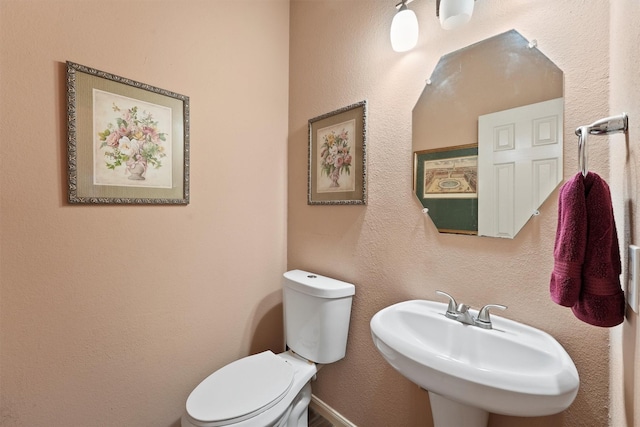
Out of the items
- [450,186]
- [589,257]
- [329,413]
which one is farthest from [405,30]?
[329,413]

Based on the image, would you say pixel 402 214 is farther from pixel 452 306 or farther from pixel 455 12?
pixel 455 12

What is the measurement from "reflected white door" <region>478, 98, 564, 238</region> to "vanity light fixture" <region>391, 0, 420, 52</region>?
435 millimetres

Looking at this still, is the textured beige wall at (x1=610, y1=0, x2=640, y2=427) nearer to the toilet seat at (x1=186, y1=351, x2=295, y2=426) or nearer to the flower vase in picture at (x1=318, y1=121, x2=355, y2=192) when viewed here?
the flower vase in picture at (x1=318, y1=121, x2=355, y2=192)

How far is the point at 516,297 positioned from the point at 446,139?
62 centimetres

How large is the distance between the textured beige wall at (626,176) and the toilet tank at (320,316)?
2.93 feet

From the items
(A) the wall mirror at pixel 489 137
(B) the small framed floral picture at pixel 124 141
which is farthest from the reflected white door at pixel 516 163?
(B) the small framed floral picture at pixel 124 141

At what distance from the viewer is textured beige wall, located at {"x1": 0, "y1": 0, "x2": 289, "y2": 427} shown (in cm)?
96

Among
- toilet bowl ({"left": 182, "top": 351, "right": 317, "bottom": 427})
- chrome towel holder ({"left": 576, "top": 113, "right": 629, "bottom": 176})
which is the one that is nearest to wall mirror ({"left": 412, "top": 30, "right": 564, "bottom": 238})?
chrome towel holder ({"left": 576, "top": 113, "right": 629, "bottom": 176})

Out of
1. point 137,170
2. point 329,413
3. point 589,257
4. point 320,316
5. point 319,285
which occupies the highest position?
point 137,170

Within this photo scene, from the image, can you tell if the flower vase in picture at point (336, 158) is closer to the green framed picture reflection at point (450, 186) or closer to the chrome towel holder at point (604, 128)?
the green framed picture reflection at point (450, 186)

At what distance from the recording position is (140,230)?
1.21m

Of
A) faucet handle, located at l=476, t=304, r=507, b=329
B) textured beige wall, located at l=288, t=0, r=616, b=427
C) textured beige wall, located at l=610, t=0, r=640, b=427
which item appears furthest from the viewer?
faucet handle, located at l=476, t=304, r=507, b=329

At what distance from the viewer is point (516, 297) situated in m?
0.91

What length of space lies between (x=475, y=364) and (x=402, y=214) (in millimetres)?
598
